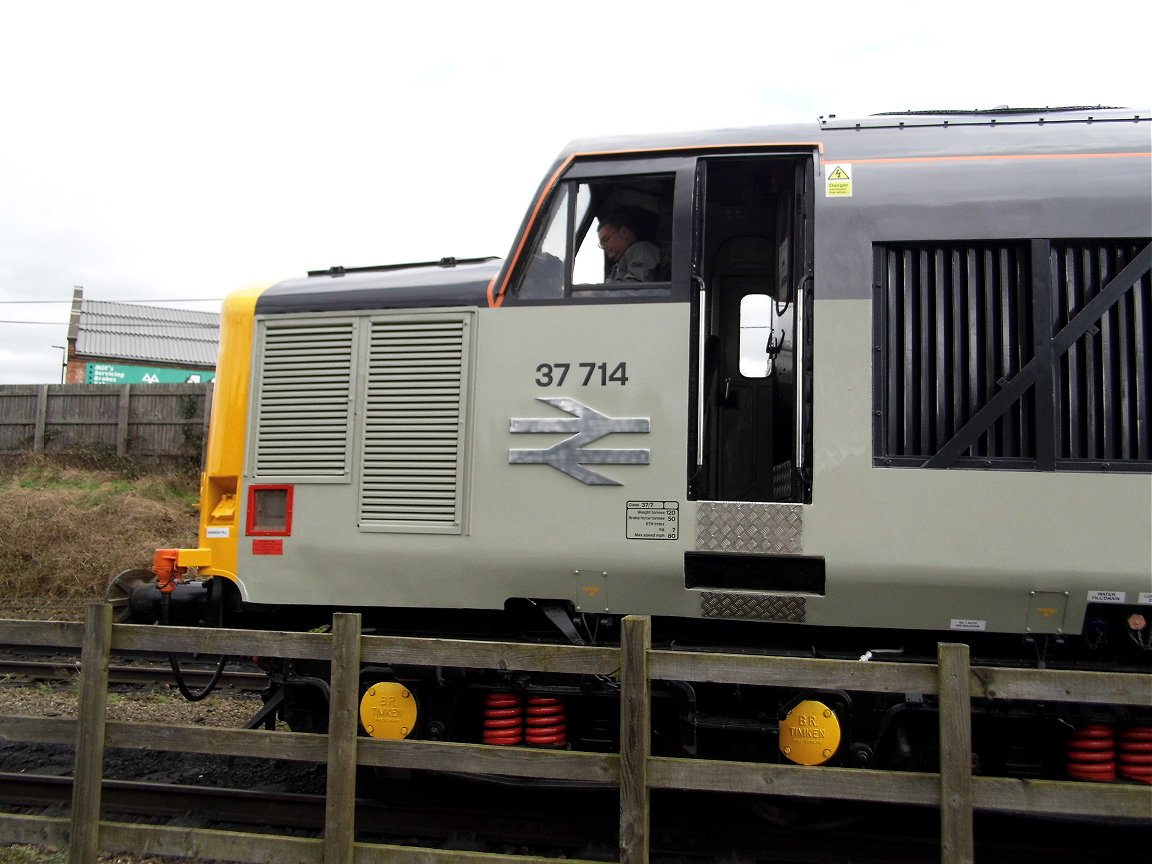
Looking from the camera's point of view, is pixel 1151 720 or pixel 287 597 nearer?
pixel 1151 720

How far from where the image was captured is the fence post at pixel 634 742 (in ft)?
11.2

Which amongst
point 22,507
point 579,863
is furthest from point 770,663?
point 22,507

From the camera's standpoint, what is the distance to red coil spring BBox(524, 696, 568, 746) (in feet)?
14.3

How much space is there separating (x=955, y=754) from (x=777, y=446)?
196cm

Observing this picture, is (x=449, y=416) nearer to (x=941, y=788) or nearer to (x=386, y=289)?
Answer: (x=386, y=289)

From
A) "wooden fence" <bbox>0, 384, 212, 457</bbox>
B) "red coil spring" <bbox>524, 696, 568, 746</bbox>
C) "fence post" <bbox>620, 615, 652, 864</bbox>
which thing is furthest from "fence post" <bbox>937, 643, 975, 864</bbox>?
"wooden fence" <bbox>0, 384, 212, 457</bbox>

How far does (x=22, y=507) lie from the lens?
564 inches

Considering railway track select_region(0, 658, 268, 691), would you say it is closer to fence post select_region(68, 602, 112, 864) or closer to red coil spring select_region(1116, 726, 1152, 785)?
fence post select_region(68, 602, 112, 864)

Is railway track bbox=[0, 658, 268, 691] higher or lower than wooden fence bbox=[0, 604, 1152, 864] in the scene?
lower

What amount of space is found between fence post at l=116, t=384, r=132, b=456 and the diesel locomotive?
15297mm

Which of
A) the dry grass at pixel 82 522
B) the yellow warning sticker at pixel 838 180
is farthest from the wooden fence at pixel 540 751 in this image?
the dry grass at pixel 82 522

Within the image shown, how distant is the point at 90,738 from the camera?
13.0 ft

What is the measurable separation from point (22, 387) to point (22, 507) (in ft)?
19.2

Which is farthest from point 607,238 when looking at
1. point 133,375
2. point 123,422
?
point 133,375
